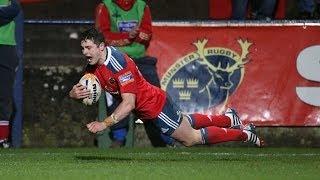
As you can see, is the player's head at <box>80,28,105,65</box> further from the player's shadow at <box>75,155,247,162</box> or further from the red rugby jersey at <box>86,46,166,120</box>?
the player's shadow at <box>75,155,247,162</box>

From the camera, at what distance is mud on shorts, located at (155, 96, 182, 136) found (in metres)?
11.9

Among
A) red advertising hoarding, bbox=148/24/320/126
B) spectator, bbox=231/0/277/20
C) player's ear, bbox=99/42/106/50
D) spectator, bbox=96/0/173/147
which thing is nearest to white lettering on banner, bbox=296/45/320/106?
red advertising hoarding, bbox=148/24/320/126

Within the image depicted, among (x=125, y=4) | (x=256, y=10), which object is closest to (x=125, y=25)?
(x=125, y=4)

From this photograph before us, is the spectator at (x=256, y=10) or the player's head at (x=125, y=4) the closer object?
the player's head at (x=125, y=4)

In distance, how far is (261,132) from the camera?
14.6 m

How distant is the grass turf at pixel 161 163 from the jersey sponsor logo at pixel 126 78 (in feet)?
2.72

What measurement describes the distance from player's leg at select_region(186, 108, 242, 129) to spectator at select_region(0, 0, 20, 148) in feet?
8.92

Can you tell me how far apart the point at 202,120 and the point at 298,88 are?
8.27 feet

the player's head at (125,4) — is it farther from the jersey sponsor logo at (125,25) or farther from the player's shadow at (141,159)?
the player's shadow at (141,159)

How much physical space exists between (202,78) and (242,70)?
0.56 metres

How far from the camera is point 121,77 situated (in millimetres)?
11195

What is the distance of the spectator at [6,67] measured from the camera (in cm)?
1372

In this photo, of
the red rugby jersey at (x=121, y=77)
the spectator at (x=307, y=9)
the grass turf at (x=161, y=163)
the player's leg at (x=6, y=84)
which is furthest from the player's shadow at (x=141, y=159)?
the spectator at (x=307, y=9)

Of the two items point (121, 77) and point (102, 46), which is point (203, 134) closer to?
point (121, 77)
